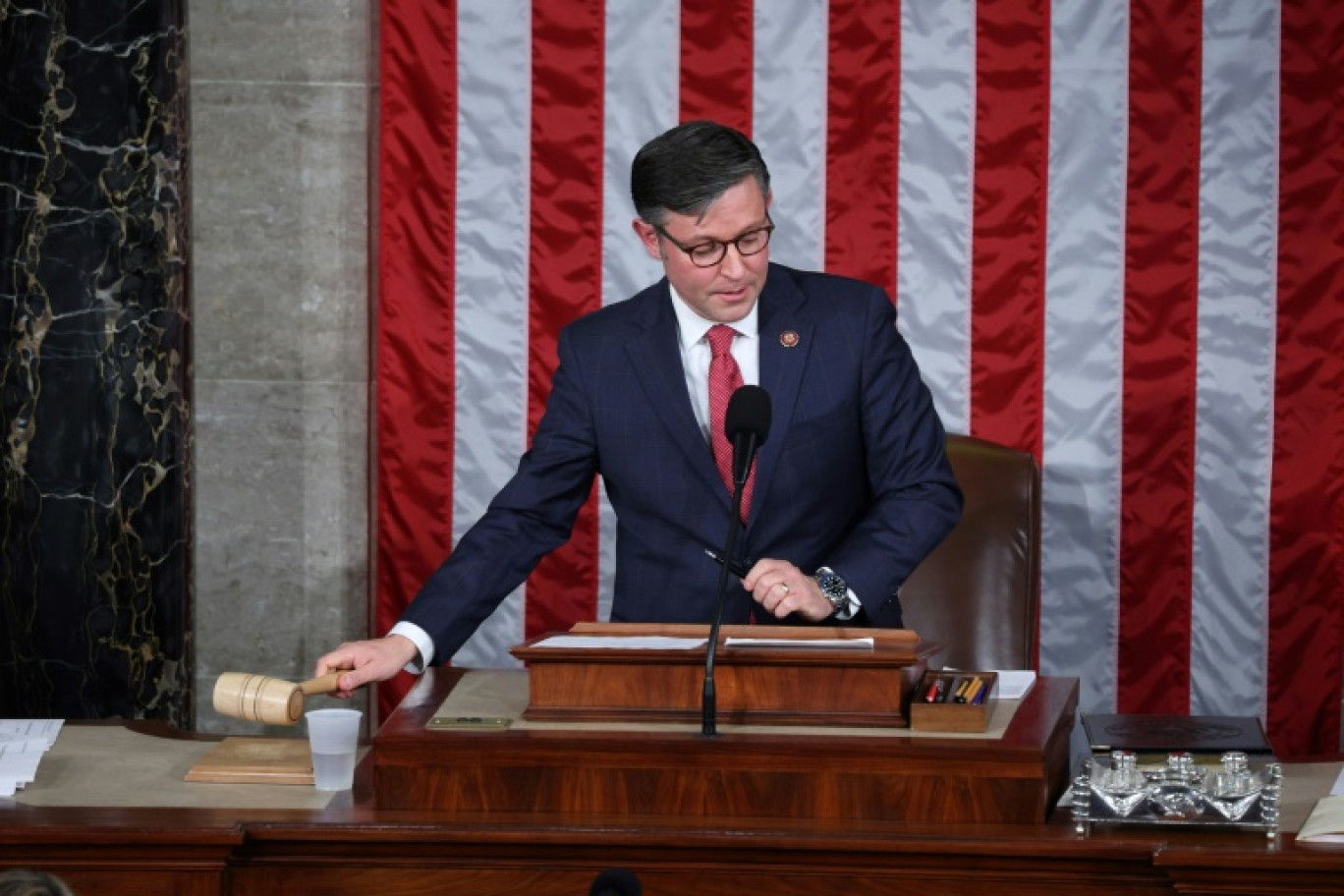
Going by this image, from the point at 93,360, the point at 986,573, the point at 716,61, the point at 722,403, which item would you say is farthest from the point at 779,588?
the point at 93,360

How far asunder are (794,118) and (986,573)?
1245 mm

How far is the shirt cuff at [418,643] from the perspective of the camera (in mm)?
2699

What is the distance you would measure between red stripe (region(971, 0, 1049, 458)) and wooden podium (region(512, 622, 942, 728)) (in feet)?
6.49

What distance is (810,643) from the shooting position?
241 cm

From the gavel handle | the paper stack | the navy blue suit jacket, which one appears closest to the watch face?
the navy blue suit jacket

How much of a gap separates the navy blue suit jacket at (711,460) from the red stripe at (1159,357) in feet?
4.62

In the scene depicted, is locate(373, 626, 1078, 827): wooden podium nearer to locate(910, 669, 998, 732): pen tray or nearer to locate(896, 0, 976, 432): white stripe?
locate(910, 669, 998, 732): pen tray

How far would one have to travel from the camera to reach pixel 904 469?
2920 mm

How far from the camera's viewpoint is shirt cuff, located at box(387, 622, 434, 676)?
270cm

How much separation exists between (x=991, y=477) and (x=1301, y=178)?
1.15 metres

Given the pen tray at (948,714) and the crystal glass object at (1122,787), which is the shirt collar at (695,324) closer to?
the pen tray at (948,714)

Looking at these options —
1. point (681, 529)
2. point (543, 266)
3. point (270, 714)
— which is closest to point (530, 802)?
point (270, 714)

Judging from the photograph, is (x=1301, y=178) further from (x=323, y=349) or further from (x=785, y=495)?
(x=323, y=349)

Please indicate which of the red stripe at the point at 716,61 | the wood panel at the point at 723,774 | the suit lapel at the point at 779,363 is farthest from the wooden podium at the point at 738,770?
the red stripe at the point at 716,61
